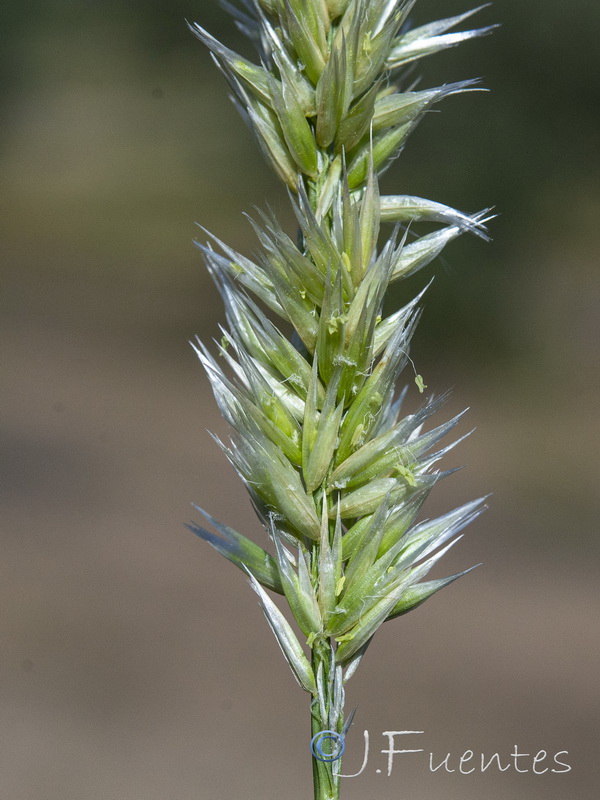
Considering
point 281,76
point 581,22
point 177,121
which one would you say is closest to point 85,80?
point 177,121

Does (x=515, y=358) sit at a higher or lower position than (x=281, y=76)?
higher

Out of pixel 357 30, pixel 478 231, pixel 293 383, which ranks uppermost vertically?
pixel 357 30

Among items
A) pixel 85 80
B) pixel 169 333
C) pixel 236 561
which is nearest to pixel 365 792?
pixel 236 561

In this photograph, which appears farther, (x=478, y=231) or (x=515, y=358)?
(x=515, y=358)

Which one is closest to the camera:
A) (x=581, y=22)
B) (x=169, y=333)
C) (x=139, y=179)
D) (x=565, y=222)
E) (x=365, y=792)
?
(x=365, y=792)

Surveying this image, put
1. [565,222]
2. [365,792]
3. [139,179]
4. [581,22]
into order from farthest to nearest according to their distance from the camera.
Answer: [139,179], [565,222], [581,22], [365,792]

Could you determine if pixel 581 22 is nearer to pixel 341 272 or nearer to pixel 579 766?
pixel 579 766

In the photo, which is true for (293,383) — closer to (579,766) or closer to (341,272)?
(341,272)
